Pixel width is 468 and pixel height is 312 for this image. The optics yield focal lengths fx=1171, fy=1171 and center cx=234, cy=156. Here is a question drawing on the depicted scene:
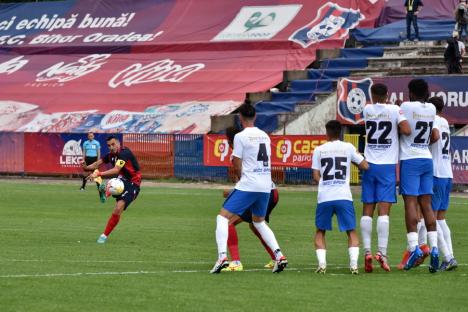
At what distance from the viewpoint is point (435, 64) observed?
47.4 m

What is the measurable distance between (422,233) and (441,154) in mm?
1134

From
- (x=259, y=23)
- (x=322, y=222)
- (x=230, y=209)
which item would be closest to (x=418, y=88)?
(x=322, y=222)

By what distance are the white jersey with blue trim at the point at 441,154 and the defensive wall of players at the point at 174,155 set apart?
71.7ft

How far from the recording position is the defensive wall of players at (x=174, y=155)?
135ft

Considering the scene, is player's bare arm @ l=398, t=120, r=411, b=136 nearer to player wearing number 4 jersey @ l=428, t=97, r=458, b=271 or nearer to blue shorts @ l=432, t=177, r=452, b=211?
player wearing number 4 jersey @ l=428, t=97, r=458, b=271

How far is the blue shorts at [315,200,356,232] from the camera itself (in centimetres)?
1471

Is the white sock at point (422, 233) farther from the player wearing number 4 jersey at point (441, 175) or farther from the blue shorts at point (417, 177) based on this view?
the blue shorts at point (417, 177)

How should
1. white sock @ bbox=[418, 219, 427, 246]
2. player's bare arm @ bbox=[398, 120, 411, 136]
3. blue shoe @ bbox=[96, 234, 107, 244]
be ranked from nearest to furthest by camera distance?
1. player's bare arm @ bbox=[398, 120, 411, 136]
2. white sock @ bbox=[418, 219, 427, 246]
3. blue shoe @ bbox=[96, 234, 107, 244]

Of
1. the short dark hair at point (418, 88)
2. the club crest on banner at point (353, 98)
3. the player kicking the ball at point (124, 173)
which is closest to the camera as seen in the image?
the short dark hair at point (418, 88)

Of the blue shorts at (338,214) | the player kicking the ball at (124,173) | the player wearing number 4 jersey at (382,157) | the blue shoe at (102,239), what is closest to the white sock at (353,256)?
the blue shorts at (338,214)

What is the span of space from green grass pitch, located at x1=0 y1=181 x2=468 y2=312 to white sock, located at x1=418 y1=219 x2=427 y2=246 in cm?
63

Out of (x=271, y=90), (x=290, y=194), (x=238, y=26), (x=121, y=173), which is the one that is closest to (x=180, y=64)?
(x=238, y=26)

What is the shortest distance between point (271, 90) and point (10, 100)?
14.4 meters

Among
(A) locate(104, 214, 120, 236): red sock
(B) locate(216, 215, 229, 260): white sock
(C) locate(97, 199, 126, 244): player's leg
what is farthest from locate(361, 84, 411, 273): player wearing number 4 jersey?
(A) locate(104, 214, 120, 236): red sock
